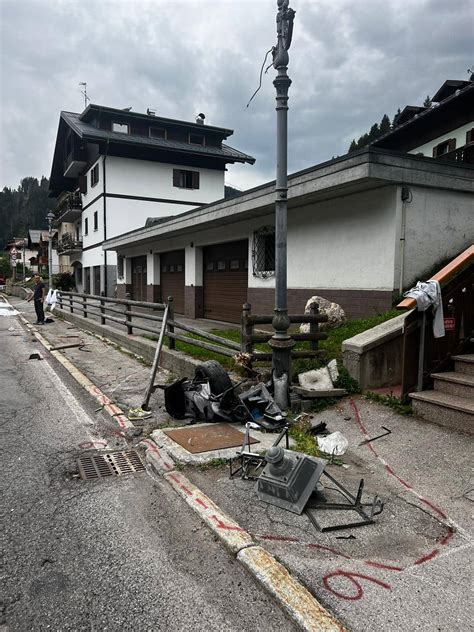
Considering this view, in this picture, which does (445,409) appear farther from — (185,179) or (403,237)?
(185,179)

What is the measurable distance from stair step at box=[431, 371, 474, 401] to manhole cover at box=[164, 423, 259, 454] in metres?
2.36

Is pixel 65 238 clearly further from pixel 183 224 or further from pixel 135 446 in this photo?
pixel 135 446

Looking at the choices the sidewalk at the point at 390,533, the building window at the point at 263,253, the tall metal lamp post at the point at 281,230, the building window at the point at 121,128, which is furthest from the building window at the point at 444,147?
the building window at the point at 121,128

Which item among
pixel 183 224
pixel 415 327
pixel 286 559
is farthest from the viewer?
pixel 183 224

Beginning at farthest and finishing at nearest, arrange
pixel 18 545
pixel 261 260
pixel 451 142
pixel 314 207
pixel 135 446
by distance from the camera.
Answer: pixel 451 142 < pixel 261 260 < pixel 314 207 < pixel 135 446 < pixel 18 545

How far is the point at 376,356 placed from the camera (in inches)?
244

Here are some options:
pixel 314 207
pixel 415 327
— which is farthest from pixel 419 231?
pixel 415 327

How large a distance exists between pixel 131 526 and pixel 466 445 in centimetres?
325

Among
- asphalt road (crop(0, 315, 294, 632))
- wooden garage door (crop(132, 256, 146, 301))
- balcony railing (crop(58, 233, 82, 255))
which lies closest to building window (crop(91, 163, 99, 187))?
balcony railing (crop(58, 233, 82, 255))

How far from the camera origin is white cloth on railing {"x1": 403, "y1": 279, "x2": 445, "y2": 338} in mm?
5137

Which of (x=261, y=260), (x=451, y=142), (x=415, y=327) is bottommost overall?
(x=415, y=327)

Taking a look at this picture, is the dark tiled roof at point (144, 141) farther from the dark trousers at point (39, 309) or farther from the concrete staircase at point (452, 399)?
the concrete staircase at point (452, 399)

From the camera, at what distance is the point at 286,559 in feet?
Result: 9.01

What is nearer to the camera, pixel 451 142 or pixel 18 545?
pixel 18 545
